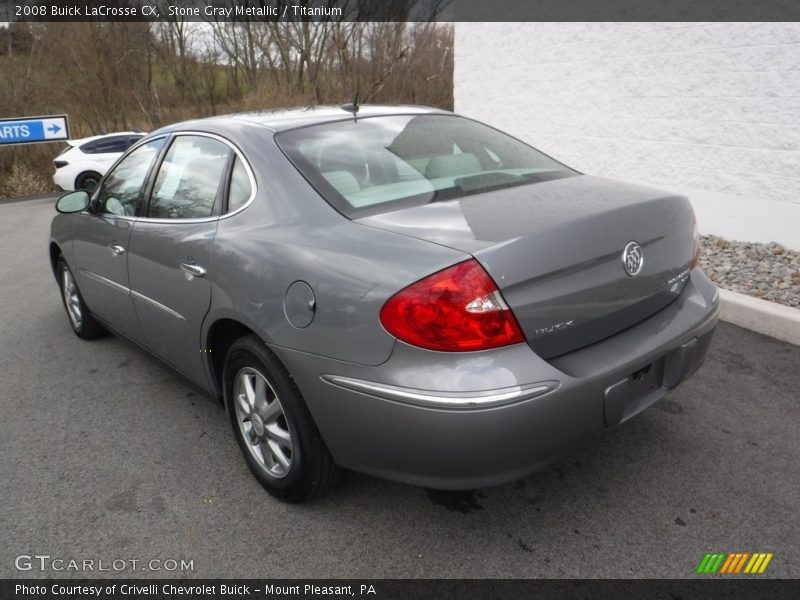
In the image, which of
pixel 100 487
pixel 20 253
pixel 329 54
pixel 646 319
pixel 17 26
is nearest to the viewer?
pixel 646 319

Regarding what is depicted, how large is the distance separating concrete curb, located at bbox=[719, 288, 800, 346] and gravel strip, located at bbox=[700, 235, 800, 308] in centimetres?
22

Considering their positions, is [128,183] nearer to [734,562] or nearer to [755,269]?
[734,562]

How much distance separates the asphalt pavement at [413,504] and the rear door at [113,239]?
0.63m

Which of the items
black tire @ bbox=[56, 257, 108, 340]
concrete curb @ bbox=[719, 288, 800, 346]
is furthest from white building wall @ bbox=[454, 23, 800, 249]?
black tire @ bbox=[56, 257, 108, 340]

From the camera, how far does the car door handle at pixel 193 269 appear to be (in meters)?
2.78

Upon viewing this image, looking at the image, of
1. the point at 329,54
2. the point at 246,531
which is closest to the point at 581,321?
the point at 246,531

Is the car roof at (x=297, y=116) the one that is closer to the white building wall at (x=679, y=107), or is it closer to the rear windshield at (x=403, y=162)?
the rear windshield at (x=403, y=162)

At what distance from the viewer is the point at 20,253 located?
8.48 meters

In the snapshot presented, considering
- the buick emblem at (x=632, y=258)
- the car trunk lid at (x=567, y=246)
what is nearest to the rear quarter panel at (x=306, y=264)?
the car trunk lid at (x=567, y=246)

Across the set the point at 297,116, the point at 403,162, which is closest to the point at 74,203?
the point at 297,116

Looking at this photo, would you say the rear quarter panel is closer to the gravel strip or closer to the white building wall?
the gravel strip

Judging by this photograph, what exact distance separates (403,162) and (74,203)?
2466 mm

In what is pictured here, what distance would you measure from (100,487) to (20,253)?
697cm
